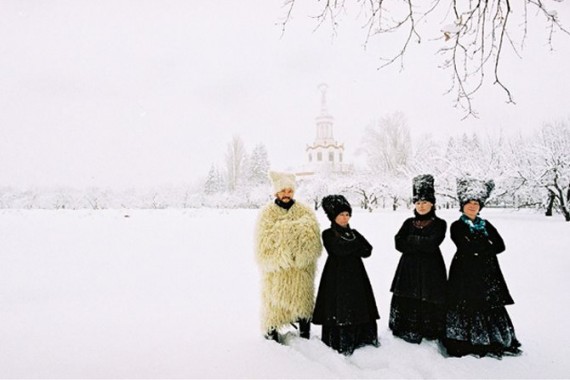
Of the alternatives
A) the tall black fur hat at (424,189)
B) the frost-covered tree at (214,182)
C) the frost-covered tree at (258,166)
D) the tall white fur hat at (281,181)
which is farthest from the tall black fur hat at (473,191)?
the frost-covered tree at (214,182)

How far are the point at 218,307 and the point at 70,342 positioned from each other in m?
1.91

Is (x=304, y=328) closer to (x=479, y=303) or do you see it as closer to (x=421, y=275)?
(x=421, y=275)

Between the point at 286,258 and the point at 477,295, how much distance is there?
5.82 feet

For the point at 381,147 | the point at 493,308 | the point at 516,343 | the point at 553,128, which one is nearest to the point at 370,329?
the point at 493,308

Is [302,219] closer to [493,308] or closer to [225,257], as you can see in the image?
[493,308]

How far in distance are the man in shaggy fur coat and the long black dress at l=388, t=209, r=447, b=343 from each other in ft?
2.80

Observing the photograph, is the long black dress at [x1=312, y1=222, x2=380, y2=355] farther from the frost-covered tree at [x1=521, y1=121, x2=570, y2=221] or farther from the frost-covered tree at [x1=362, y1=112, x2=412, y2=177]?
the frost-covered tree at [x1=362, y1=112, x2=412, y2=177]

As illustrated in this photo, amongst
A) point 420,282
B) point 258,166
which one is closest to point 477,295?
point 420,282

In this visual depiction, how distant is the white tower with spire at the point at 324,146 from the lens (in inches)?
2019

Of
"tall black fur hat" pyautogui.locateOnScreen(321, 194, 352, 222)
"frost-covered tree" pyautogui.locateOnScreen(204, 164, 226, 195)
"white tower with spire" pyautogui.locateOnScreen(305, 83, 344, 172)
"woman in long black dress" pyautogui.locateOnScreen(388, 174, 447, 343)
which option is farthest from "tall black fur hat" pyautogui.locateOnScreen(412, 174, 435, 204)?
"white tower with spire" pyautogui.locateOnScreen(305, 83, 344, 172)

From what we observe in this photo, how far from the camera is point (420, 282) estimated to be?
3529 millimetres

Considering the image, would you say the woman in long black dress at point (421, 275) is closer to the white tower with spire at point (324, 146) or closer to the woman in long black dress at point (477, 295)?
the woman in long black dress at point (477, 295)

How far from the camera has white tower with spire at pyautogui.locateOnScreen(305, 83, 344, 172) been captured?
5128cm

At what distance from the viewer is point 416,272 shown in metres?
3.56
